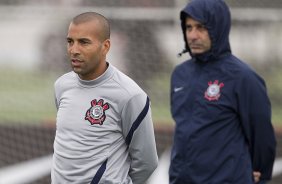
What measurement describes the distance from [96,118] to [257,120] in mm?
778

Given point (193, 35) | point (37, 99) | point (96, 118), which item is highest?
point (193, 35)

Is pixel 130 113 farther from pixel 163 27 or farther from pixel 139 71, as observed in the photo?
pixel 163 27

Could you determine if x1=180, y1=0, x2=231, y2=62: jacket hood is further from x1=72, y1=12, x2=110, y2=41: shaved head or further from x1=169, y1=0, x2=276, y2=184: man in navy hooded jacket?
x1=72, y1=12, x2=110, y2=41: shaved head

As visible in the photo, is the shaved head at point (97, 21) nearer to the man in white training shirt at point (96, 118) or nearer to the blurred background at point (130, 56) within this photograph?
the man in white training shirt at point (96, 118)

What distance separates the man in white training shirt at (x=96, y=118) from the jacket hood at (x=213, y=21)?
434 millimetres

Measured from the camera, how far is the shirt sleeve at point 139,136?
4.19 m

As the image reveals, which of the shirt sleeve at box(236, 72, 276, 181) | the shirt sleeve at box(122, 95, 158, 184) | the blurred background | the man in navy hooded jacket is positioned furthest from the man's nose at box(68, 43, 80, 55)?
the blurred background

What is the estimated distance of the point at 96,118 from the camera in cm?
413

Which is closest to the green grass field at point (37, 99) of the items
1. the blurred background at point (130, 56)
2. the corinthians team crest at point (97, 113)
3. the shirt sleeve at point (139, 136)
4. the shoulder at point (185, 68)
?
the blurred background at point (130, 56)

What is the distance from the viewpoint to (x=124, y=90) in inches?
165

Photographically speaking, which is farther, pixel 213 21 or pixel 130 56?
pixel 130 56

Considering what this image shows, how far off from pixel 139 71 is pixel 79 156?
5842 millimetres

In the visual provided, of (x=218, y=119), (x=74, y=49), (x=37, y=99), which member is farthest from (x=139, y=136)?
(x=37, y=99)

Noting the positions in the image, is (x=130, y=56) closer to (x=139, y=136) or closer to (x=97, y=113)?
(x=139, y=136)
